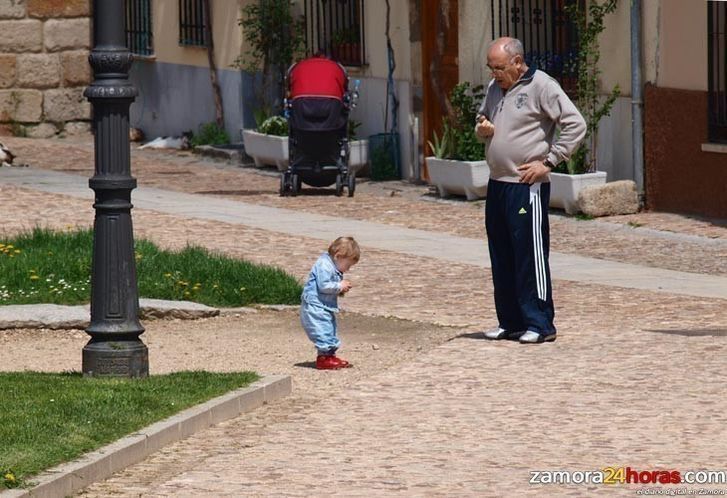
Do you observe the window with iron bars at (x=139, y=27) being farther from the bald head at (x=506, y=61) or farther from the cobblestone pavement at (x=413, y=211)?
the bald head at (x=506, y=61)

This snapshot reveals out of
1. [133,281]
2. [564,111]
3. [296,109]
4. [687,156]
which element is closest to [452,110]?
[296,109]

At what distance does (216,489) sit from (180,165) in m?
17.6

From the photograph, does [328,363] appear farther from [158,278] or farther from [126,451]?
[158,278]

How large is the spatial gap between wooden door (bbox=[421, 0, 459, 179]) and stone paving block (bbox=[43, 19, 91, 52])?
29.6ft

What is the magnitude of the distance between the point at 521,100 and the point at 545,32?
9.80m

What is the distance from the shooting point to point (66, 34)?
29.4 m

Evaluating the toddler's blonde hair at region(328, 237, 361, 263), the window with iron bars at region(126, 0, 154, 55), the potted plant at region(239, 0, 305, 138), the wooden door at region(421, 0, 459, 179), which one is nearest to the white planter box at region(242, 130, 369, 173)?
the potted plant at region(239, 0, 305, 138)

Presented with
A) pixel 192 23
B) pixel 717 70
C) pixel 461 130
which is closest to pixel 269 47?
pixel 192 23

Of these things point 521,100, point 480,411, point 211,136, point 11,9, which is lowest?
point 480,411

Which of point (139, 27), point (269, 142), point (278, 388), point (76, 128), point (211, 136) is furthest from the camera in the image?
point (139, 27)

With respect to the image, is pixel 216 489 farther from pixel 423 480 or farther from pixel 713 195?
pixel 713 195

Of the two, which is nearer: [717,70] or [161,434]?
[161,434]

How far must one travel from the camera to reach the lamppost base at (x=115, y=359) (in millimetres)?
9672

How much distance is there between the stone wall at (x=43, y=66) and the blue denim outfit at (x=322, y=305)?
63.1 ft
